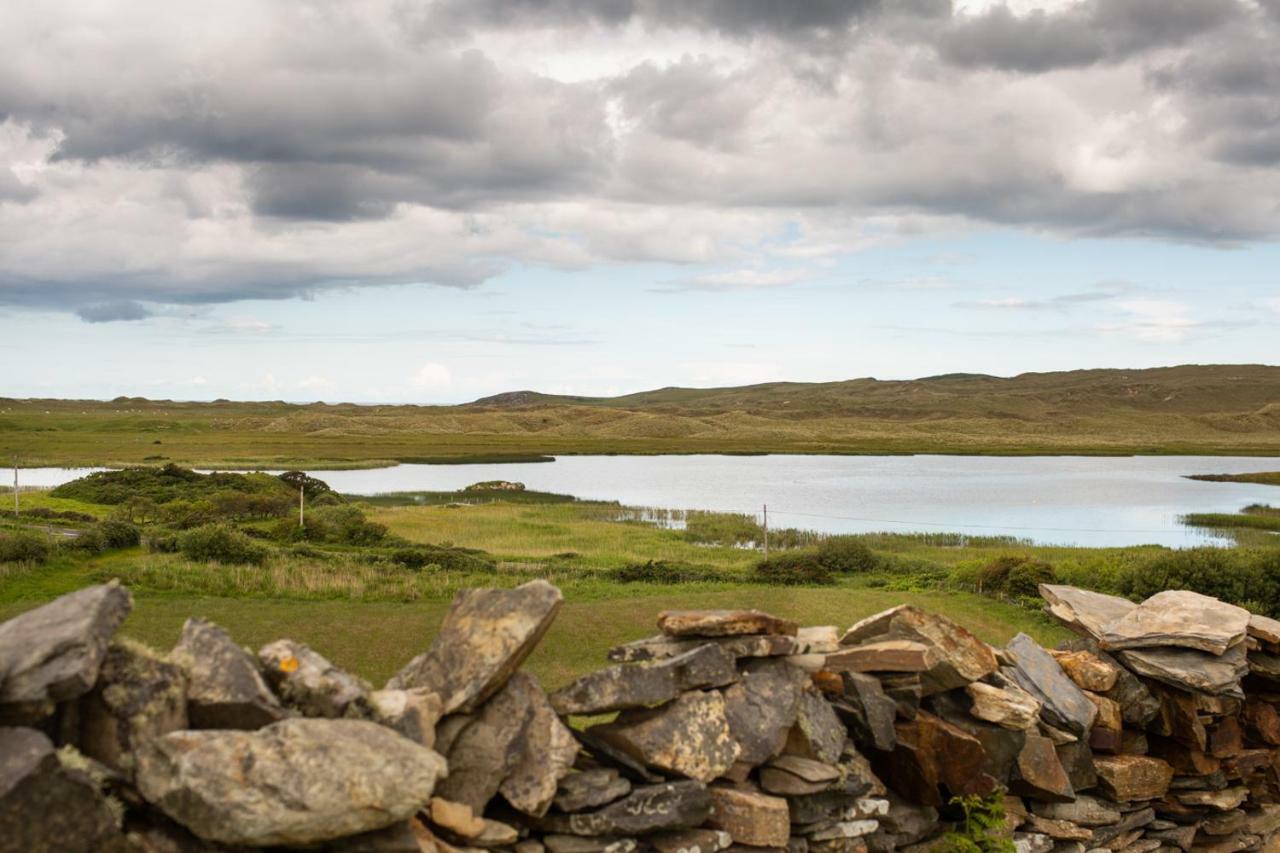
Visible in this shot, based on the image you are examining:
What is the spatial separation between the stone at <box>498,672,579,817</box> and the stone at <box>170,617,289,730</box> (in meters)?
1.77

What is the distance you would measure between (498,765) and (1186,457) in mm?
148096

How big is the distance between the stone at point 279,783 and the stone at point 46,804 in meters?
0.40

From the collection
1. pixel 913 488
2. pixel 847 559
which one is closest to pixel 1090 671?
pixel 847 559

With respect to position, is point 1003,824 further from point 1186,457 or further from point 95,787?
point 1186,457

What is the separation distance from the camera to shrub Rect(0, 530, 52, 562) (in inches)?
1094

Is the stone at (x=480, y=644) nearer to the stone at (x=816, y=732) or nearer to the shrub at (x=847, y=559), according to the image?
the stone at (x=816, y=732)

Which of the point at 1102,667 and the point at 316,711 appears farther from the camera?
the point at 1102,667

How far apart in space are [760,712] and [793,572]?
943 inches

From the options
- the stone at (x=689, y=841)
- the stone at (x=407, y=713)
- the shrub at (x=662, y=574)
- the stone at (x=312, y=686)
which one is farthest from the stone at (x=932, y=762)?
the shrub at (x=662, y=574)

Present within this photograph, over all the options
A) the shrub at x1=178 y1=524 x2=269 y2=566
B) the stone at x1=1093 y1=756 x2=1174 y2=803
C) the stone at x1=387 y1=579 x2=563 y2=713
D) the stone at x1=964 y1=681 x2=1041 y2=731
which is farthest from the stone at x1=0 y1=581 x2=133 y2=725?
the shrub at x1=178 y1=524 x2=269 y2=566

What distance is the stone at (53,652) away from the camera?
5598 mm

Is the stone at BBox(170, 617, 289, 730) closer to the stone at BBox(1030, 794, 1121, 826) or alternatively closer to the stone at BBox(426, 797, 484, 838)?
the stone at BBox(426, 797, 484, 838)

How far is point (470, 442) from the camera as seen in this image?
524ft

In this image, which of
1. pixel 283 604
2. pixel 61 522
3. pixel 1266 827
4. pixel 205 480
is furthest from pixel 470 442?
pixel 1266 827
